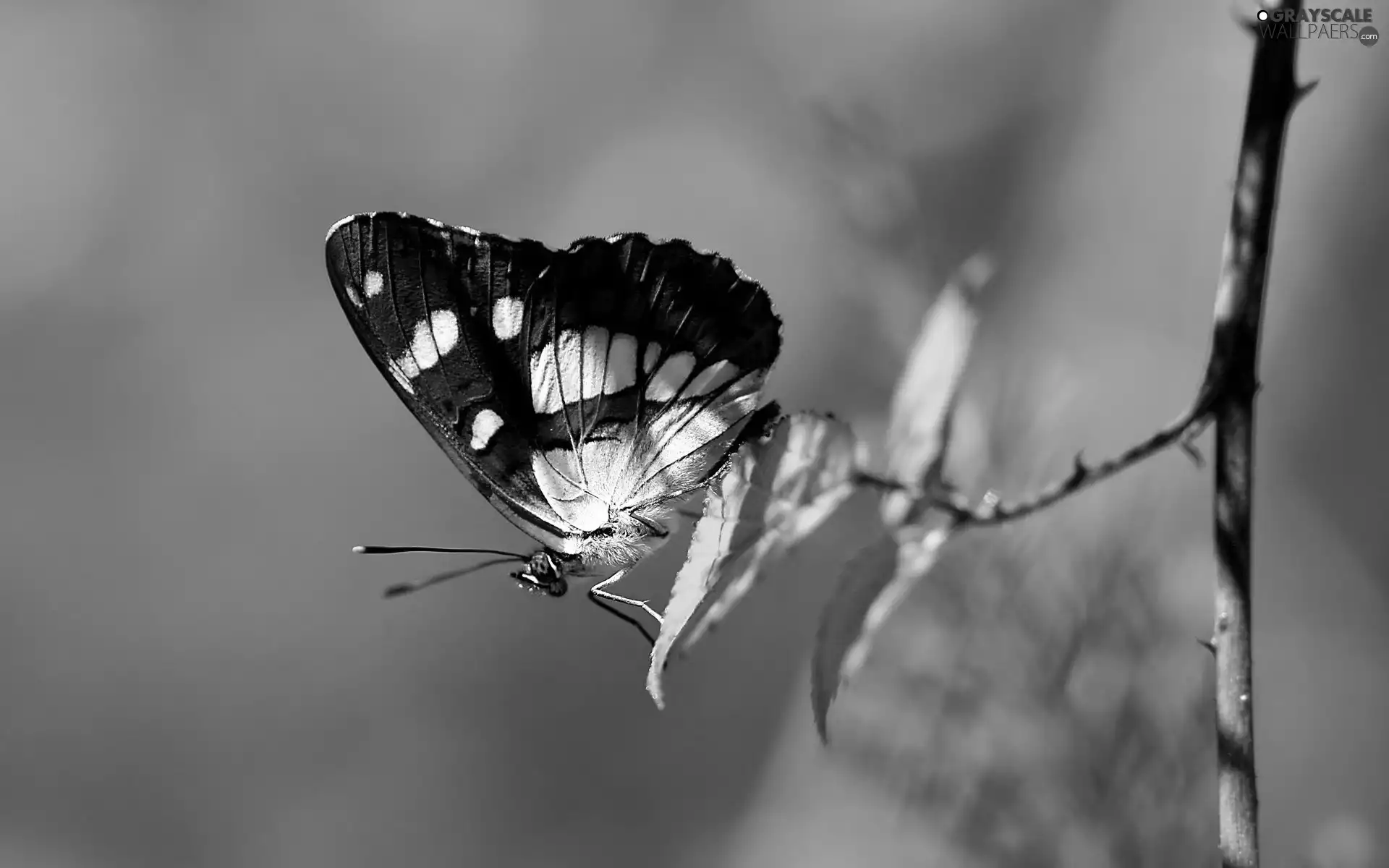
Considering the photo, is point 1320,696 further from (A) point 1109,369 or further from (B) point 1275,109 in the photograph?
(B) point 1275,109

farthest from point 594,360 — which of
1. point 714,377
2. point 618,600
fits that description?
point 618,600

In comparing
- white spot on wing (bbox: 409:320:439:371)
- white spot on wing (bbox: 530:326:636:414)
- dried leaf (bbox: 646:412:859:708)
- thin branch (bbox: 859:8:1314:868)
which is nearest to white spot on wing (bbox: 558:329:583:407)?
white spot on wing (bbox: 530:326:636:414)

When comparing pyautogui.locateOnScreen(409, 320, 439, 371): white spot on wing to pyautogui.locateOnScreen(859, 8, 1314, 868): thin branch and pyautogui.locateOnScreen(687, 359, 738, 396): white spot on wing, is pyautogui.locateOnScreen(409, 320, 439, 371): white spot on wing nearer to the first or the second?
pyautogui.locateOnScreen(687, 359, 738, 396): white spot on wing

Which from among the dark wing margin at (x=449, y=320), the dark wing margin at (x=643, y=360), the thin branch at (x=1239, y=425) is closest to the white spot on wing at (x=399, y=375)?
the dark wing margin at (x=449, y=320)

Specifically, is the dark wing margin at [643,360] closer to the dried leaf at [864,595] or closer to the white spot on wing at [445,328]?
the white spot on wing at [445,328]

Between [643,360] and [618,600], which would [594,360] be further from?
[618,600]

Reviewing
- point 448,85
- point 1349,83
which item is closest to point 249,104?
point 448,85
